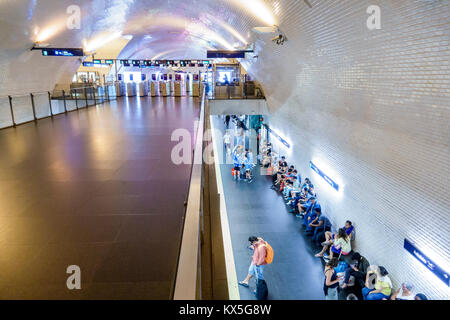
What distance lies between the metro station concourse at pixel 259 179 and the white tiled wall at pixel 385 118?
0.04 metres

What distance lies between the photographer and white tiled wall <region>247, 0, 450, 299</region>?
5.23 metres

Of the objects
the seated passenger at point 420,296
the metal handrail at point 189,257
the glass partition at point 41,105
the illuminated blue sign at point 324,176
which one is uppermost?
the glass partition at point 41,105

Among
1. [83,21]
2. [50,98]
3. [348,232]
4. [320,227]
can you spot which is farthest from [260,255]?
[83,21]

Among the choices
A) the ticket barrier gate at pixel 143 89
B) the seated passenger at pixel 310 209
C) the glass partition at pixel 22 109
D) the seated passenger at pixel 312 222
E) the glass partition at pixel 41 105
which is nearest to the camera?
the seated passenger at pixel 312 222

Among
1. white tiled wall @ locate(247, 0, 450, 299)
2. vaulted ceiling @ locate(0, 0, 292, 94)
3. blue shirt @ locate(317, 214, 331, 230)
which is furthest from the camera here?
vaulted ceiling @ locate(0, 0, 292, 94)

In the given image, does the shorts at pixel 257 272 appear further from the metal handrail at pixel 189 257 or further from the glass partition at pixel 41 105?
the glass partition at pixel 41 105

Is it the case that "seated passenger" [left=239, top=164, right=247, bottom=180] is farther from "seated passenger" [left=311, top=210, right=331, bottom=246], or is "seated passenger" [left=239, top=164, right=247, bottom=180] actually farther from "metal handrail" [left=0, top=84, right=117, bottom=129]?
"metal handrail" [left=0, top=84, right=117, bottom=129]

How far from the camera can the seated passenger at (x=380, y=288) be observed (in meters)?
6.57

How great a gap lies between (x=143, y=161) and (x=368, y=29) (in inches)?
206

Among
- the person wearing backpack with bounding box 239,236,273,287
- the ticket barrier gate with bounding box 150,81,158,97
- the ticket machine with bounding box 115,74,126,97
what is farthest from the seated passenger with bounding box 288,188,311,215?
the ticket machine with bounding box 115,74,126,97

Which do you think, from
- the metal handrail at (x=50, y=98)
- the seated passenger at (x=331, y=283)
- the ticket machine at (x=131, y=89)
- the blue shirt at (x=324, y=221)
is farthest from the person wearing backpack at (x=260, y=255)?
the ticket machine at (x=131, y=89)

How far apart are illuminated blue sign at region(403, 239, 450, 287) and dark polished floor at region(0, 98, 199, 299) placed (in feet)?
16.0

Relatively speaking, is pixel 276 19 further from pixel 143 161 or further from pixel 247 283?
pixel 247 283

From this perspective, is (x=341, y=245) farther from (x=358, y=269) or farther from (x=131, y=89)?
(x=131, y=89)
